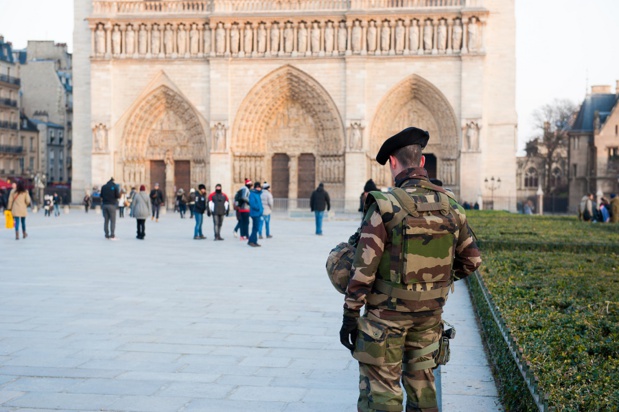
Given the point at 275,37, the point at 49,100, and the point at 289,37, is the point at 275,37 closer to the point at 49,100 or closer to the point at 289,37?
the point at 289,37

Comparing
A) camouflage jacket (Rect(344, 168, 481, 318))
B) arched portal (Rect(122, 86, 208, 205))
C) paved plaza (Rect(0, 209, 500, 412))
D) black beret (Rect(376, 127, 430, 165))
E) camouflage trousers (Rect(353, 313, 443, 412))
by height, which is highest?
arched portal (Rect(122, 86, 208, 205))

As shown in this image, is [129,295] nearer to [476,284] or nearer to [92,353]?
[92,353]

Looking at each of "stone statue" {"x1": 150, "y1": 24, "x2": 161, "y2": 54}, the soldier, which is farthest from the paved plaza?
"stone statue" {"x1": 150, "y1": 24, "x2": 161, "y2": 54}

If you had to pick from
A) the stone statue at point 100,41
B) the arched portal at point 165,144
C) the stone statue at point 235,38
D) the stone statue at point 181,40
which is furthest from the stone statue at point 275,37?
the stone statue at point 100,41

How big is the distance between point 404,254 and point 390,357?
485mm

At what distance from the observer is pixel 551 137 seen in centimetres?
5709

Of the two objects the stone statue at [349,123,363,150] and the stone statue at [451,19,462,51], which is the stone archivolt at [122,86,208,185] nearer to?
the stone statue at [349,123,363,150]

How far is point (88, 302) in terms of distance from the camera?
931 centimetres

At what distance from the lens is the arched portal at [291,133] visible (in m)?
37.1

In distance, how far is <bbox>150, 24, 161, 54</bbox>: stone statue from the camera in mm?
37469

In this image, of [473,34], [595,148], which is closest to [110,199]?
[473,34]

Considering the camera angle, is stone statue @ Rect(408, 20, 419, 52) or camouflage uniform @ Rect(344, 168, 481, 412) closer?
camouflage uniform @ Rect(344, 168, 481, 412)

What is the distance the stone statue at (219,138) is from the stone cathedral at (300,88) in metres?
0.08

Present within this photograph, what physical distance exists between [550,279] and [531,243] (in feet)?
16.2
